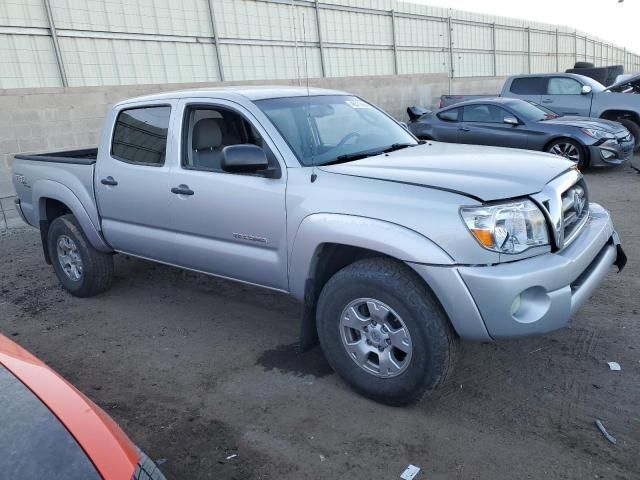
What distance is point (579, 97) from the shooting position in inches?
473

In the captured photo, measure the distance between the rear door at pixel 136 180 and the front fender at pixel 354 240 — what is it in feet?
4.48

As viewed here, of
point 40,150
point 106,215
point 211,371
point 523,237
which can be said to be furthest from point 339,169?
point 40,150

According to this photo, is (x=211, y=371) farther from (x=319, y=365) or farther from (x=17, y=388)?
(x=17, y=388)

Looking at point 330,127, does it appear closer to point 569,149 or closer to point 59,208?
point 59,208

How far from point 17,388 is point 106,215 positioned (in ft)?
9.90

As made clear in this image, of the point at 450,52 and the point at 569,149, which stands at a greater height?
the point at 450,52

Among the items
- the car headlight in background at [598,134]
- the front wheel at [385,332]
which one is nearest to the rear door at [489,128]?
the car headlight in background at [598,134]

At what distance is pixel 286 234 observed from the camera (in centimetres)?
354

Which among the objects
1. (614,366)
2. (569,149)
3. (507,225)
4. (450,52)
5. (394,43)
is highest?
(394,43)

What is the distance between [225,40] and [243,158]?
1006 cm

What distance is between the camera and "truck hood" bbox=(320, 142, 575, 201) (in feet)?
9.89

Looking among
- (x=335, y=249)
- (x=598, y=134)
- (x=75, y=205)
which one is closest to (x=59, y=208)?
(x=75, y=205)

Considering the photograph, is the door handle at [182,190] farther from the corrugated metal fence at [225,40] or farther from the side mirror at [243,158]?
the corrugated metal fence at [225,40]

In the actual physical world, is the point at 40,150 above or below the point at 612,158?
above
